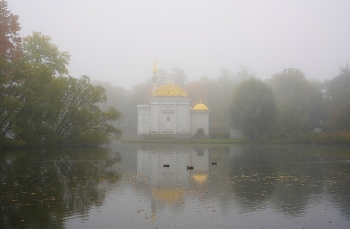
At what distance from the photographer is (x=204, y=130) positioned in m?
70.9

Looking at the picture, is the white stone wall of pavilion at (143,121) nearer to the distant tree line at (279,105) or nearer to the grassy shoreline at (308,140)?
the grassy shoreline at (308,140)

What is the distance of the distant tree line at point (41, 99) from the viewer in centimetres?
3653

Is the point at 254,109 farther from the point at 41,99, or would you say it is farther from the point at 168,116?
the point at 41,99

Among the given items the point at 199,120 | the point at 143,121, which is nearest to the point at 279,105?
the point at 199,120

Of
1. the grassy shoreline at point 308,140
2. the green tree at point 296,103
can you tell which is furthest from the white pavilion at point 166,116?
the green tree at point 296,103

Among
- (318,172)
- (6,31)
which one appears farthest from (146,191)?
(6,31)

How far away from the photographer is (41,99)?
126ft

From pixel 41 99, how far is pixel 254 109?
31355mm

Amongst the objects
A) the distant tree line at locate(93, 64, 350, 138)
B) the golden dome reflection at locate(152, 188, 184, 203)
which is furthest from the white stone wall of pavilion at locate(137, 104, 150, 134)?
the golden dome reflection at locate(152, 188, 184, 203)

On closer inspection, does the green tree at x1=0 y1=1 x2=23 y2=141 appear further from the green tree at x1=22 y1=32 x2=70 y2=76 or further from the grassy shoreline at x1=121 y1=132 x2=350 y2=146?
the grassy shoreline at x1=121 y1=132 x2=350 y2=146

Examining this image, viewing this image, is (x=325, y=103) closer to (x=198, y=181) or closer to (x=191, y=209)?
(x=198, y=181)

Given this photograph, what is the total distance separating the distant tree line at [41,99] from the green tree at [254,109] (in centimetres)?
1963

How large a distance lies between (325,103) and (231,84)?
30.9 metres

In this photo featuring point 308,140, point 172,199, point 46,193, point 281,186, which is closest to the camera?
point 172,199
